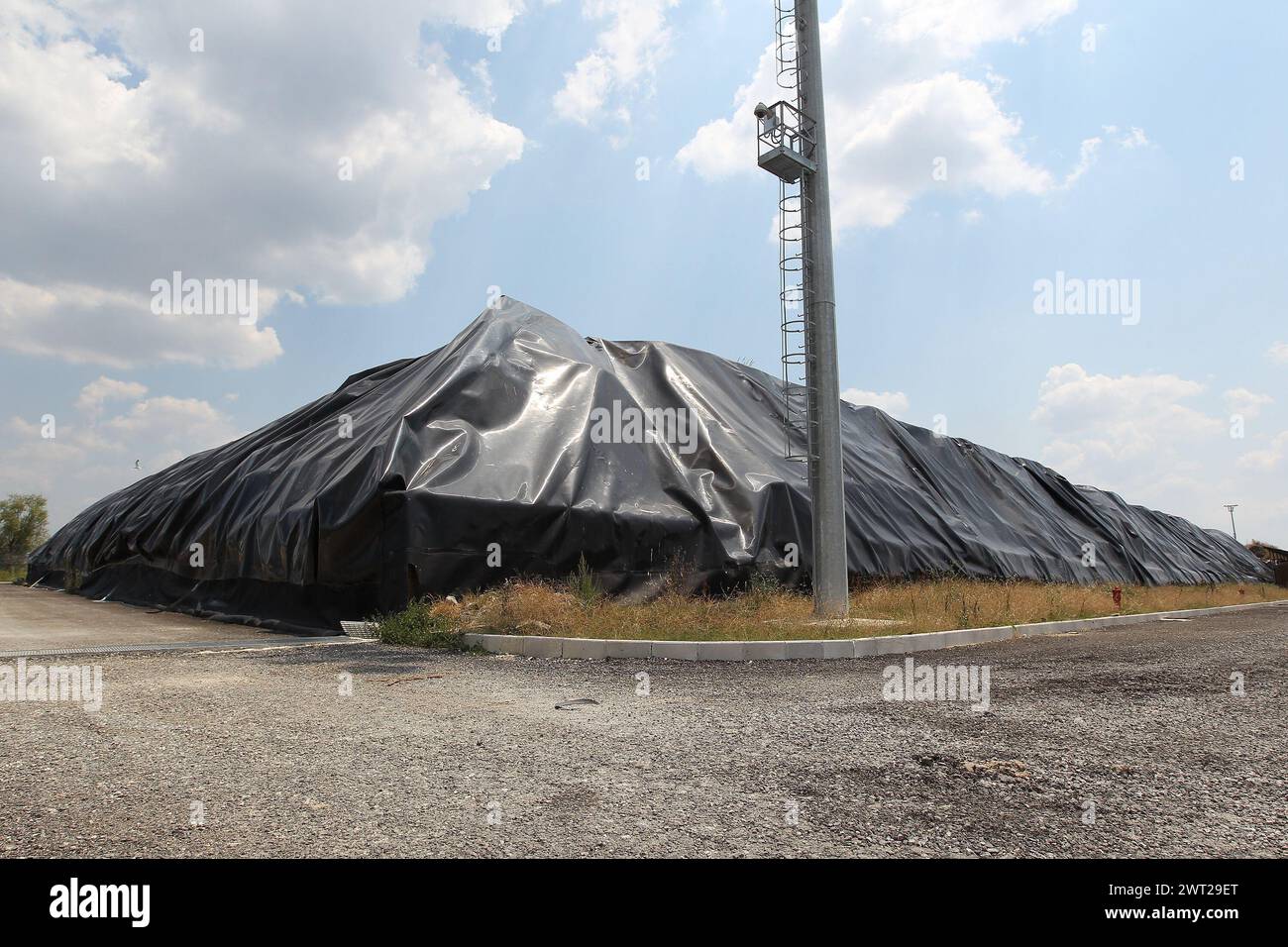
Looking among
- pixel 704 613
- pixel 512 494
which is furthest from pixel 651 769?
pixel 512 494

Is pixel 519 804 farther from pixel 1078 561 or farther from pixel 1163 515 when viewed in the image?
pixel 1163 515

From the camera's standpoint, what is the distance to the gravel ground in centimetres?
266

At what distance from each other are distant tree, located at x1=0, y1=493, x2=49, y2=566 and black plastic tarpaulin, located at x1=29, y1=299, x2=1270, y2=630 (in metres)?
38.3

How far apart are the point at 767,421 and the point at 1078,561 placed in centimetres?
1471

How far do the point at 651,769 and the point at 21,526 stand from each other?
61.0 metres

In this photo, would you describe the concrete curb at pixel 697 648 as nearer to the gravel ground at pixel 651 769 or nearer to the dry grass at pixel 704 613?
the dry grass at pixel 704 613

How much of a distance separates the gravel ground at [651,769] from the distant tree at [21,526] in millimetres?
55764

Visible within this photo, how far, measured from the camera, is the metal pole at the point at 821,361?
10.6 meters

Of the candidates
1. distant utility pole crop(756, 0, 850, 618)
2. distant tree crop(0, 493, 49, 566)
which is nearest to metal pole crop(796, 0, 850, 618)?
distant utility pole crop(756, 0, 850, 618)

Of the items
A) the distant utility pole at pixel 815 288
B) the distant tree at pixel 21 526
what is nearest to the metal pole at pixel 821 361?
the distant utility pole at pixel 815 288

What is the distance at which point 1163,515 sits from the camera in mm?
39969

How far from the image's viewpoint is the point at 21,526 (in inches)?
1981

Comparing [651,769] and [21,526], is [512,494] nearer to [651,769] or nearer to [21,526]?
[651,769]
